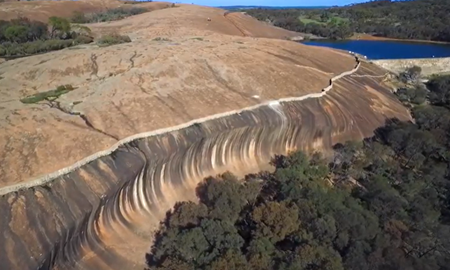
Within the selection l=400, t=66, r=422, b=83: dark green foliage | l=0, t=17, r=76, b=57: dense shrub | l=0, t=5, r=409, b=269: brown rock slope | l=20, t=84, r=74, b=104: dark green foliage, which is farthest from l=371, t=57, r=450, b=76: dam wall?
l=0, t=17, r=76, b=57: dense shrub

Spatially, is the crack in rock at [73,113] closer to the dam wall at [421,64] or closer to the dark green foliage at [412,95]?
the dark green foliage at [412,95]

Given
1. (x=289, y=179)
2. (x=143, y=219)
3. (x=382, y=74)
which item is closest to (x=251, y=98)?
(x=289, y=179)

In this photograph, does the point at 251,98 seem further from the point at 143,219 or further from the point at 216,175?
the point at 143,219

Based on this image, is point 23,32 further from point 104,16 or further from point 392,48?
point 392,48

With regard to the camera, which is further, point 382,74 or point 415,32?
point 415,32

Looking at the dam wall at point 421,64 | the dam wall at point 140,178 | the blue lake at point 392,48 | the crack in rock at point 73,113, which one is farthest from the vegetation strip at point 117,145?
the blue lake at point 392,48

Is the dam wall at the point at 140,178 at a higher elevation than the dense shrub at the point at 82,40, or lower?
lower
